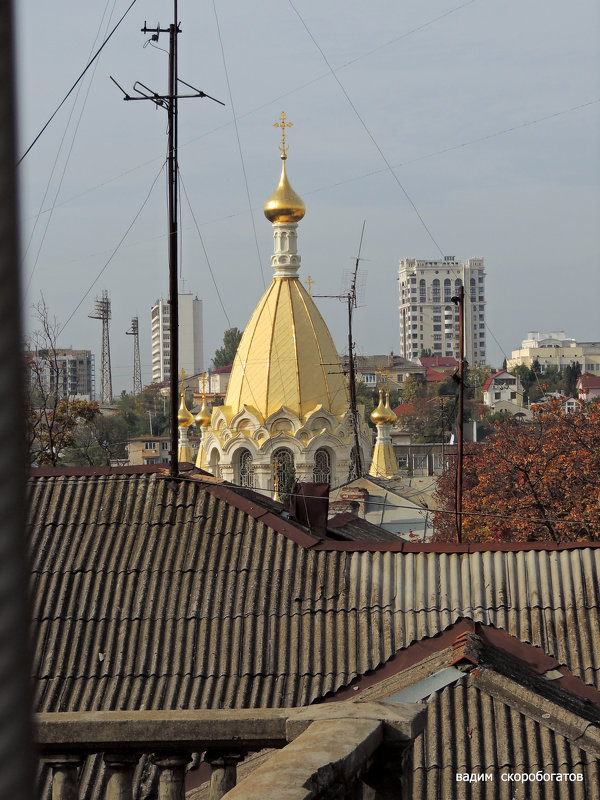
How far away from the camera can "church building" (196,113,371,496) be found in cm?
3075

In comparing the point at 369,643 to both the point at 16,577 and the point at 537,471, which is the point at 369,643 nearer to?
the point at 16,577

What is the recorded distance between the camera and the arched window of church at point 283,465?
103 ft

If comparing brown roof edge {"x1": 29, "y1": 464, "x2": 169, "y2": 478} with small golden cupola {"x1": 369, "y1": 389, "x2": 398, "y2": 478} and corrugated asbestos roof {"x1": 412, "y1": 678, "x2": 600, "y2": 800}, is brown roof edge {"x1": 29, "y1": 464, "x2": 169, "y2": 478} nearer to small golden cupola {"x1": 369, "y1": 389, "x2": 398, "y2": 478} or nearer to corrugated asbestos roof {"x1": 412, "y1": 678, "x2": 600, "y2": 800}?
corrugated asbestos roof {"x1": 412, "y1": 678, "x2": 600, "y2": 800}

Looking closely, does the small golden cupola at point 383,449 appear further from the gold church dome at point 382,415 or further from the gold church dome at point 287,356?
the gold church dome at point 287,356

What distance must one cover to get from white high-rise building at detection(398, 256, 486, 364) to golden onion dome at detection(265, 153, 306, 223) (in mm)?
100905

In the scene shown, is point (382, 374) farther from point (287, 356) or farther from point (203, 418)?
point (203, 418)

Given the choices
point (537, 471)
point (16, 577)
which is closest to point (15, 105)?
point (16, 577)

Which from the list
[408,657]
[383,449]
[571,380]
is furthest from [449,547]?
[571,380]

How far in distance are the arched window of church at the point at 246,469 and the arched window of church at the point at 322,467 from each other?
78.0 inches

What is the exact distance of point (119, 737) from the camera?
3604 mm

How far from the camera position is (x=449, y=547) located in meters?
9.12

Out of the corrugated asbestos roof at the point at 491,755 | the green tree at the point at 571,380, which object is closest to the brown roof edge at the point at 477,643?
the corrugated asbestos roof at the point at 491,755

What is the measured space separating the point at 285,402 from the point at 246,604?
22.3 meters

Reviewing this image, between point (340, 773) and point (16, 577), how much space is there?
7.77 feet
